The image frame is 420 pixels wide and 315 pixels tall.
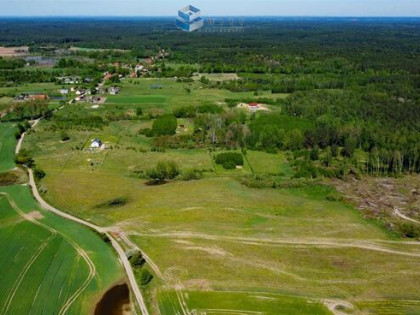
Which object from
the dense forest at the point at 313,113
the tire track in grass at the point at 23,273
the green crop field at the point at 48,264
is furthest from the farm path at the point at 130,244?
the dense forest at the point at 313,113

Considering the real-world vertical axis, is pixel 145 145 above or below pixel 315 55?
below

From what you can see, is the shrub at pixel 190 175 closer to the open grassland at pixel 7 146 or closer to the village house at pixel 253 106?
the open grassland at pixel 7 146

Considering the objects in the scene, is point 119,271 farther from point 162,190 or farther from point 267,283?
point 162,190

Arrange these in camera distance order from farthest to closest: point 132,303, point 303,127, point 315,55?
point 315,55 < point 303,127 < point 132,303

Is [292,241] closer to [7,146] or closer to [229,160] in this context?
[229,160]

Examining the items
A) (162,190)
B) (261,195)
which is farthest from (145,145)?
(261,195)

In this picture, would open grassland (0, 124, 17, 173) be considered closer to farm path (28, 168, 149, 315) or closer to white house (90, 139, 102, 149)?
farm path (28, 168, 149, 315)

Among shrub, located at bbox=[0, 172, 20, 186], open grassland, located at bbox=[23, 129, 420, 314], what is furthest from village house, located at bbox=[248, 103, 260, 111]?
shrub, located at bbox=[0, 172, 20, 186]
